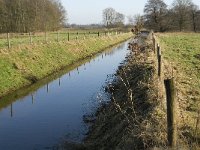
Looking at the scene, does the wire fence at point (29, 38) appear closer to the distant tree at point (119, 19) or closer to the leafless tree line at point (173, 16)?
the leafless tree line at point (173, 16)

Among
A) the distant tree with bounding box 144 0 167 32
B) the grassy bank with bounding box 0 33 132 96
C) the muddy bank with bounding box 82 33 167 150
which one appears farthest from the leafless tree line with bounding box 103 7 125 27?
the muddy bank with bounding box 82 33 167 150

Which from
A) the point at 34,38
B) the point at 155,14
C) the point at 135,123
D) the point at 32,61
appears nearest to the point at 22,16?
the point at 34,38

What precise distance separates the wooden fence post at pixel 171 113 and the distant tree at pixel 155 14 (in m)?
99.3

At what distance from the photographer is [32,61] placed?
30516 mm

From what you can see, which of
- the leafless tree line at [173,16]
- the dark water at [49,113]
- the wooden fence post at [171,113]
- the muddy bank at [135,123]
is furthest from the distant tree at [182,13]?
the wooden fence post at [171,113]

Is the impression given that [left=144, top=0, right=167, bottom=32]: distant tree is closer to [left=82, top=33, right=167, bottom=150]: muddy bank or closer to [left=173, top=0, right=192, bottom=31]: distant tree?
[left=173, top=0, right=192, bottom=31]: distant tree

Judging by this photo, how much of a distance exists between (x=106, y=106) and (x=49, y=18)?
6470cm

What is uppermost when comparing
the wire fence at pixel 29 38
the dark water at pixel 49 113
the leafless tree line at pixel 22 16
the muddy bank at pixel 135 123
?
the leafless tree line at pixel 22 16

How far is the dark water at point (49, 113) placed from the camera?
1466 cm

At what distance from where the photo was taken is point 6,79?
24.5 meters

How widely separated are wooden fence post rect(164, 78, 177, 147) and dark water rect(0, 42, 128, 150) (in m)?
5.52

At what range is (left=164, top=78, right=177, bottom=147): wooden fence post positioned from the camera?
344 inches

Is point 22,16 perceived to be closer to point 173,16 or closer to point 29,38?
point 29,38

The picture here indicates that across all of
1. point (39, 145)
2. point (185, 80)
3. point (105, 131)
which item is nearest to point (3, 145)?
point (39, 145)
